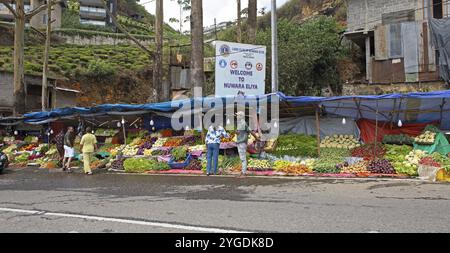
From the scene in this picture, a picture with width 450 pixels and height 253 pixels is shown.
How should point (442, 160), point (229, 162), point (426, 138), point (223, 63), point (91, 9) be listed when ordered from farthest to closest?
1. point (91, 9)
2. point (223, 63)
3. point (229, 162)
4. point (426, 138)
5. point (442, 160)

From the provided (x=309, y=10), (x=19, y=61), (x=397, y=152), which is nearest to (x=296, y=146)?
(x=397, y=152)

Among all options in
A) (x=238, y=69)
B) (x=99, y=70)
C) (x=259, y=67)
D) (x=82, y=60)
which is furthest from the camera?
(x=82, y=60)

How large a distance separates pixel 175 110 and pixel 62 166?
5.68m

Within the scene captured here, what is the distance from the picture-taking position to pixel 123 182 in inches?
506

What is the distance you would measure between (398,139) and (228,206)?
8254mm

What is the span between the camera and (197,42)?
1780cm

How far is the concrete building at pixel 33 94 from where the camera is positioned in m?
33.2

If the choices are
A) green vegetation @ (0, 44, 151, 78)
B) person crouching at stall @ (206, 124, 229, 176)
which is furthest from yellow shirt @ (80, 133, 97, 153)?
green vegetation @ (0, 44, 151, 78)

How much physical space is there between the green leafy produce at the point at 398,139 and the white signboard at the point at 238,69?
204 inches

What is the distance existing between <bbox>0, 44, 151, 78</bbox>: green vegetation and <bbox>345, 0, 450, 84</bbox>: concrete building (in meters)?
30.5

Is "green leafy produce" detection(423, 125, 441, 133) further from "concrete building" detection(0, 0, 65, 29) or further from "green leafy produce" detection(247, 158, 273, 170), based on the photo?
Answer: "concrete building" detection(0, 0, 65, 29)

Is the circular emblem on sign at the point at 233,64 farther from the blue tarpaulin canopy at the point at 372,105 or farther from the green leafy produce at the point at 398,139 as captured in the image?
the green leafy produce at the point at 398,139

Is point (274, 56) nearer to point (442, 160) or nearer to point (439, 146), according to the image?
point (439, 146)
